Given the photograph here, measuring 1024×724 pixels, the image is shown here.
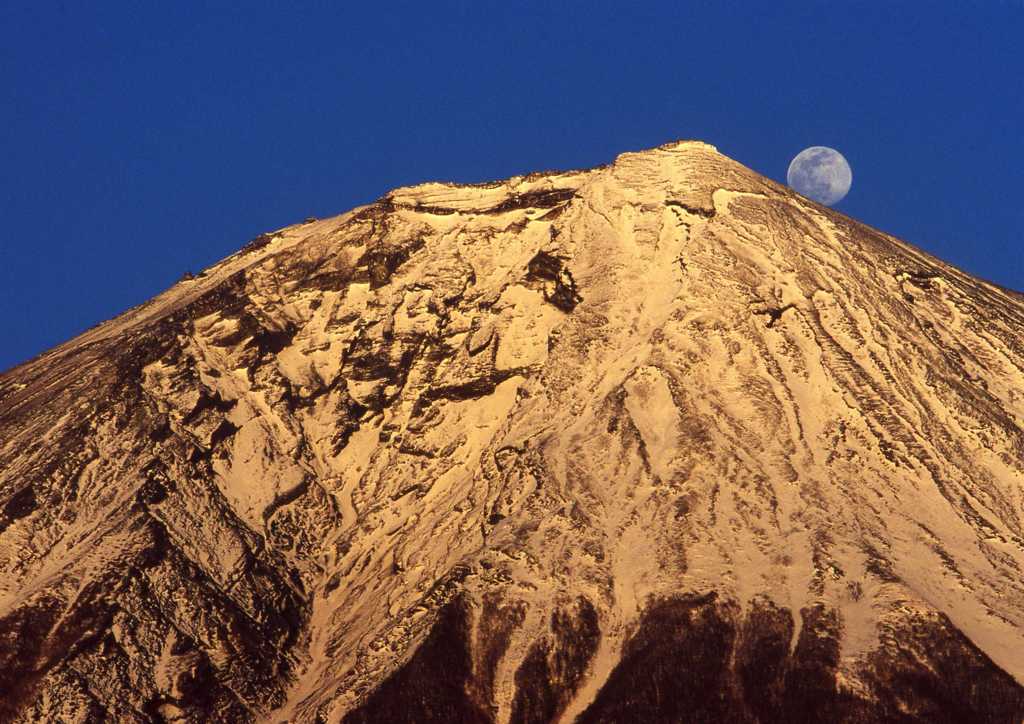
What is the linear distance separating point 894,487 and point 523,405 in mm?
17173

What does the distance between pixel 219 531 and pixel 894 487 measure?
91.0 ft

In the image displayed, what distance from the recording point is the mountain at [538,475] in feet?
277

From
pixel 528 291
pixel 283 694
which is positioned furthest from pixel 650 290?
pixel 283 694

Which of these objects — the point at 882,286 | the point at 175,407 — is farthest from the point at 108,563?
the point at 882,286

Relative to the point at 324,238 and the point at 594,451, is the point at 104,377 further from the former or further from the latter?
the point at 594,451

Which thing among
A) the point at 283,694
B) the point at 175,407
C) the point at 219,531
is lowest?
the point at 283,694

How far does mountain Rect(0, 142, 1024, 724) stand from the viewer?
84.4 metres

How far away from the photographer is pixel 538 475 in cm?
9488

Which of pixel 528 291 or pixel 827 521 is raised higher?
pixel 528 291

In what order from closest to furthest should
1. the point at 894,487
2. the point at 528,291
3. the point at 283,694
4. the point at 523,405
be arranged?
the point at 283,694
the point at 894,487
the point at 523,405
the point at 528,291

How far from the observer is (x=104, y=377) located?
4104 inches

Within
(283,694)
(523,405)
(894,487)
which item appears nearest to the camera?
(283,694)

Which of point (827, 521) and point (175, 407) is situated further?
point (175, 407)

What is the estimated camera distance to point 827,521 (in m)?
91.3
